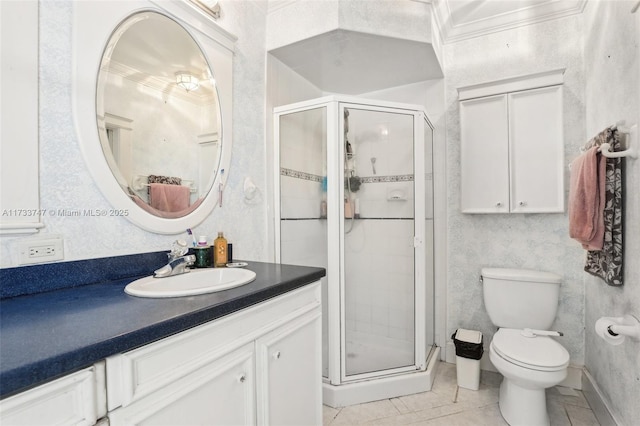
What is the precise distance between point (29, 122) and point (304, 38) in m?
1.56

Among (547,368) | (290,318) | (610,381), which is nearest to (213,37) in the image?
(290,318)

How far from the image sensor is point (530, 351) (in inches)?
69.8

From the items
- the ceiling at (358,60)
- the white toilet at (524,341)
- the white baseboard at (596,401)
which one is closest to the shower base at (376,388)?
the white toilet at (524,341)

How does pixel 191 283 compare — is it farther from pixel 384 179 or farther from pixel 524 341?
pixel 524 341

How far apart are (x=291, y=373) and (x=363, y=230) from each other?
1.31 meters

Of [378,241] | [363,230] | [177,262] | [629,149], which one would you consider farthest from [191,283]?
[629,149]

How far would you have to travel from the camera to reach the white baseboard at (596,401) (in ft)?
5.59

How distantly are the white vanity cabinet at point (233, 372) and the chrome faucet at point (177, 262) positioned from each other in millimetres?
452

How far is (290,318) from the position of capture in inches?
51.6

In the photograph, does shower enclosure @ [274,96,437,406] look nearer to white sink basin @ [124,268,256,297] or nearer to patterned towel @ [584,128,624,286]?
white sink basin @ [124,268,256,297]

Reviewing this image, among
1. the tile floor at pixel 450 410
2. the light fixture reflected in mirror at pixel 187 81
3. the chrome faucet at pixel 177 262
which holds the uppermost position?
the light fixture reflected in mirror at pixel 187 81

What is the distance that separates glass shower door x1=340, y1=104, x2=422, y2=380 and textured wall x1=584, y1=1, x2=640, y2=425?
1062 mm

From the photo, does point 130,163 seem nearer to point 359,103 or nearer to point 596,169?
point 359,103

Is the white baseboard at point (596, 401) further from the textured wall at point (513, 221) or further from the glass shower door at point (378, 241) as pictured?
the glass shower door at point (378, 241)
